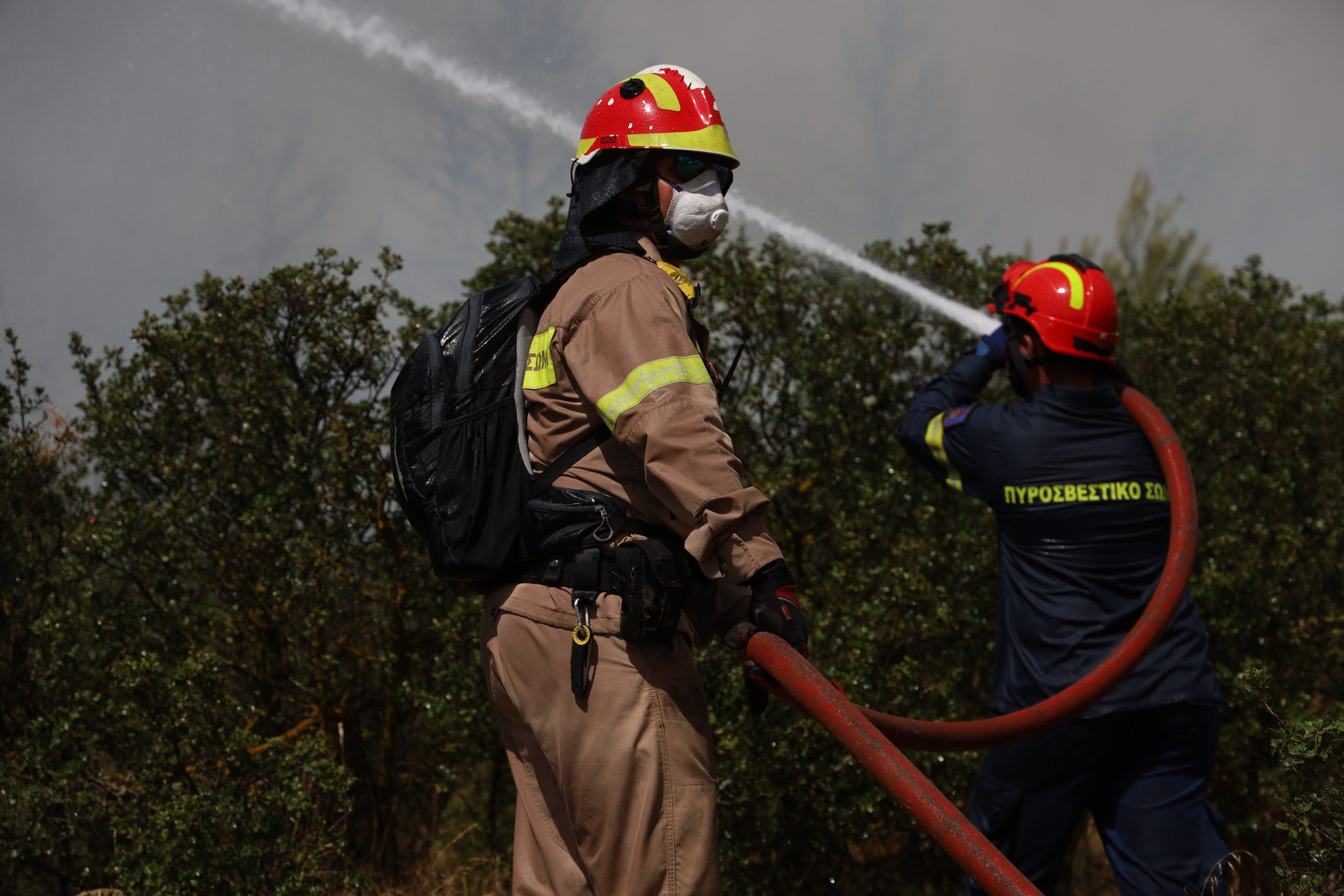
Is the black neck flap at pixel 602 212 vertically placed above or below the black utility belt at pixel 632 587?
above

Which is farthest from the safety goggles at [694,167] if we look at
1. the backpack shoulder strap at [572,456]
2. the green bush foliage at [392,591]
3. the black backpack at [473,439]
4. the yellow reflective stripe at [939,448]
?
the green bush foliage at [392,591]

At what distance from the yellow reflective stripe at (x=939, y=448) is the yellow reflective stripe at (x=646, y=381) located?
1.64m

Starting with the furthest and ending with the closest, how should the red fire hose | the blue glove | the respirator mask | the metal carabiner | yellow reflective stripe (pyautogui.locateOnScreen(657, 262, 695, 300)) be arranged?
the blue glove < the respirator mask < yellow reflective stripe (pyautogui.locateOnScreen(657, 262, 695, 300)) < the metal carabiner < the red fire hose

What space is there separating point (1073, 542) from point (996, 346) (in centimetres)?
80

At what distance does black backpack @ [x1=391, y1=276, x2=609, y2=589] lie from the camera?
2479mm

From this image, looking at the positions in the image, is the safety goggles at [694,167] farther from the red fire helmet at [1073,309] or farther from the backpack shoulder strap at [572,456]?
the red fire helmet at [1073,309]

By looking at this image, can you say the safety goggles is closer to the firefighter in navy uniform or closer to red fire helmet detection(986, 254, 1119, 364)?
the firefighter in navy uniform

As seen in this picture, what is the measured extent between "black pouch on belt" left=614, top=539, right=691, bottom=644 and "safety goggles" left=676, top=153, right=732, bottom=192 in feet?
3.05

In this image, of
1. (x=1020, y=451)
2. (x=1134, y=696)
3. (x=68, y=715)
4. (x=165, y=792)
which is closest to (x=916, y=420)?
(x=1020, y=451)

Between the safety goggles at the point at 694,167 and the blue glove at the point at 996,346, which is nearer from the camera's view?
the safety goggles at the point at 694,167

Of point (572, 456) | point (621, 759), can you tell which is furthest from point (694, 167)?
point (621, 759)

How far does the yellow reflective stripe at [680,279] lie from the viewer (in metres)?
2.60

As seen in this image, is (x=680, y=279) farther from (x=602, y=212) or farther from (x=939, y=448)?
(x=939, y=448)

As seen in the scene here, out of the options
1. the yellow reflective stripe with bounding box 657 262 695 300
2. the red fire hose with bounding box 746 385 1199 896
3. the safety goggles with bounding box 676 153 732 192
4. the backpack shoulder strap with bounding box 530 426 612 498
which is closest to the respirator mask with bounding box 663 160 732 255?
the safety goggles with bounding box 676 153 732 192
